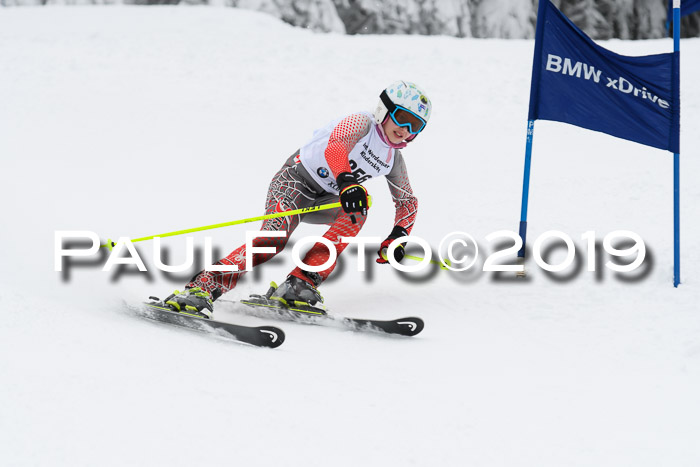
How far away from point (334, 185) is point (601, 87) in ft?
7.04

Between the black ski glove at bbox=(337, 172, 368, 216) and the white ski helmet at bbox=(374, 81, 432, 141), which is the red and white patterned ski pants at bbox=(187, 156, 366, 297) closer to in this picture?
the black ski glove at bbox=(337, 172, 368, 216)

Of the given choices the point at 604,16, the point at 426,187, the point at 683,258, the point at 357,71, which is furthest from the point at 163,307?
the point at 604,16

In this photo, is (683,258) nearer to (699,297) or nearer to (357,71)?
(699,297)

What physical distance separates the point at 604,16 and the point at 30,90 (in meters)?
16.2

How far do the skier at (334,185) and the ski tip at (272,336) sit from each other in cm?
59

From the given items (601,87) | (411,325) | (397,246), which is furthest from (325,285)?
(601,87)

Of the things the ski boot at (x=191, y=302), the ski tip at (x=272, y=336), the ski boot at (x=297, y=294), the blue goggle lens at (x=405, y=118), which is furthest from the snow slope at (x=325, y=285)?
the blue goggle lens at (x=405, y=118)

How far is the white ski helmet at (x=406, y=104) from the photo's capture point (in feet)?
14.3

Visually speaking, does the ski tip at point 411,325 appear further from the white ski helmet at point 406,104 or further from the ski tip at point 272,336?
the white ski helmet at point 406,104

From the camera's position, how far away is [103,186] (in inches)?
305

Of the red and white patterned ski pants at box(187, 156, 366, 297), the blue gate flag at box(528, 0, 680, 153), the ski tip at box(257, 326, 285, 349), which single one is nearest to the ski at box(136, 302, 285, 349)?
the ski tip at box(257, 326, 285, 349)

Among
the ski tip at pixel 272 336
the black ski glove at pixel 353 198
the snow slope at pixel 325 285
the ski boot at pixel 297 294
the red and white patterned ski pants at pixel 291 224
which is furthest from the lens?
the ski boot at pixel 297 294

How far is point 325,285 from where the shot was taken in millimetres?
5852

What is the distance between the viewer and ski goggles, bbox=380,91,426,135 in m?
4.36
